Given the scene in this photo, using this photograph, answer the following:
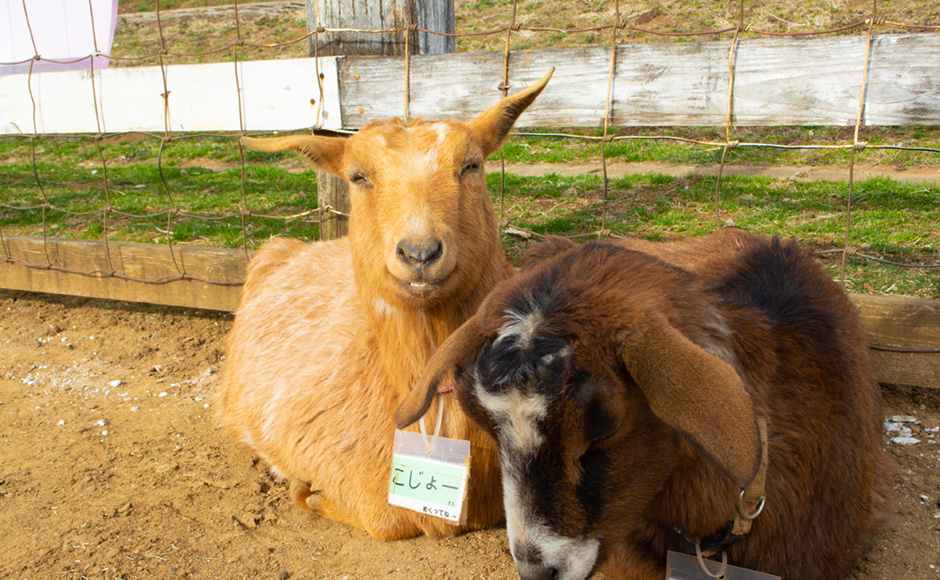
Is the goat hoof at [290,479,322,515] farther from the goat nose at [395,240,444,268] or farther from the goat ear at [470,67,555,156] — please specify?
the goat ear at [470,67,555,156]

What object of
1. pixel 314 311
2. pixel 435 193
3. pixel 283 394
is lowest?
pixel 283 394

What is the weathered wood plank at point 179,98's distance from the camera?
14.6 ft

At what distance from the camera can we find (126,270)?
5.52 m

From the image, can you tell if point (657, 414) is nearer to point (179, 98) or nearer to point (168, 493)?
point (168, 493)

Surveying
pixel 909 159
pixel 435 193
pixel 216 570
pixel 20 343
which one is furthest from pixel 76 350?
pixel 909 159

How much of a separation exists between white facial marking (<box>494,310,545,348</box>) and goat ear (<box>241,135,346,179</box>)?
1660mm

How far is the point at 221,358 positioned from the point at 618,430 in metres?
3.89

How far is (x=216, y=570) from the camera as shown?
308 cm

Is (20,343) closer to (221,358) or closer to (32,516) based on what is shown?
(221,358)

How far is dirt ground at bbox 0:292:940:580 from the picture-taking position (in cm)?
307

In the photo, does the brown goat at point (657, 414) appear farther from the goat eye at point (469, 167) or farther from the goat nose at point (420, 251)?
the goat eye at point (469, 167)

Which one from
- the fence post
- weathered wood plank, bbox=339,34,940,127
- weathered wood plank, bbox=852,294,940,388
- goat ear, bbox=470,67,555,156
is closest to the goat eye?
goat ear, bbox=470,67,555,156

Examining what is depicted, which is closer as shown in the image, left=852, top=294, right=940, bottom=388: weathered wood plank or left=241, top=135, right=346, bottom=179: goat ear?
left=241, top=135, right=346, bottom=179: goat ear

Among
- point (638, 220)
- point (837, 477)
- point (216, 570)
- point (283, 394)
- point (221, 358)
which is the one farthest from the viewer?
point (638, 220)
